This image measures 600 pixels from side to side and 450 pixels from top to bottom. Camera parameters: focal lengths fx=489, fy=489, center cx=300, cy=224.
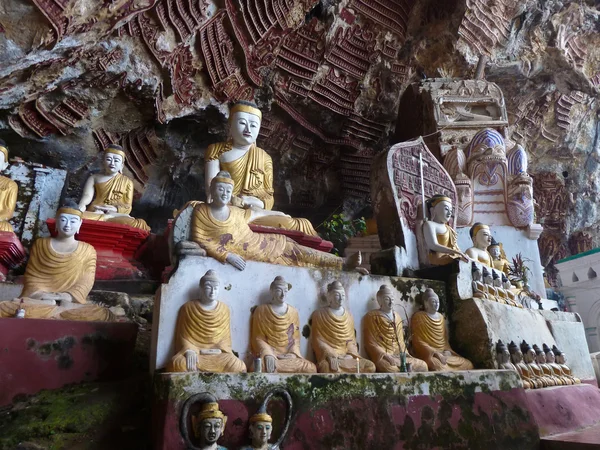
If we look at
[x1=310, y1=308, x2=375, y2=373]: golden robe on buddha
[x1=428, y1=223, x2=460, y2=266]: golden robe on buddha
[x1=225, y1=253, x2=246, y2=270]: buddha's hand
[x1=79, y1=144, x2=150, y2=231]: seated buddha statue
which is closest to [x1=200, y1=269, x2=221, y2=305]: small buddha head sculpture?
[x1=225, y1=253, x2=246, y2=270]: buddha's hand

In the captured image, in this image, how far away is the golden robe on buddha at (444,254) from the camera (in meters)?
5.00

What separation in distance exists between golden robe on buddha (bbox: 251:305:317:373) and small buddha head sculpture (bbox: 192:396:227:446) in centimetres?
67

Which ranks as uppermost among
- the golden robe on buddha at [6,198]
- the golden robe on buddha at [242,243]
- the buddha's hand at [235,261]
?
the golden robe on buddha at [6,198]

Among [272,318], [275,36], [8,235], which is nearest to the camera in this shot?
[272,318]

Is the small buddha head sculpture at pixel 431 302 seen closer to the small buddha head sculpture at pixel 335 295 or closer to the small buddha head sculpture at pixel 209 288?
the small buddha head sculpture at pixel 335 295

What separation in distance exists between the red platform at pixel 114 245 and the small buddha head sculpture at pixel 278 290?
2.95 meters

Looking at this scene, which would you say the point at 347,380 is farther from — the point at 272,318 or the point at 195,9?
the point at 195,9

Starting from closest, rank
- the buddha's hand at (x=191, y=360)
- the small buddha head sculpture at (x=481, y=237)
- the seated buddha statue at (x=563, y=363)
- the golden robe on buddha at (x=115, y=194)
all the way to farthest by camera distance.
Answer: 1. the buddha's hand at (x=191, y=360)
2. the seated buddha statue at (x=563, y=363)
3. the small buddha head sculpture at (x=481, y=237)
4. the golden robe on buddha at (x=115, y=194)

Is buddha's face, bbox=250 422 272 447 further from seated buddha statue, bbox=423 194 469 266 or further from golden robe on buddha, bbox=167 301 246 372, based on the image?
seated buddha statue, bbox=423 194 469 266

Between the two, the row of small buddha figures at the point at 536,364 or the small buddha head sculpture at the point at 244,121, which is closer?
the row of small buddha figures at the point at 536,364

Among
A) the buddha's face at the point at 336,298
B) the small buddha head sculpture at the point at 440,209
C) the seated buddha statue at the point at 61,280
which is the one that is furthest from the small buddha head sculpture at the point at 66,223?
the small buddha head sculpture at the point at 440,209

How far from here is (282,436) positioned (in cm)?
279

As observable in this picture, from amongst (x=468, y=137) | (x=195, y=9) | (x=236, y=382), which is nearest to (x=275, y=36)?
(x=195, y=9)

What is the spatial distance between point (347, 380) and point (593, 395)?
2915mm
